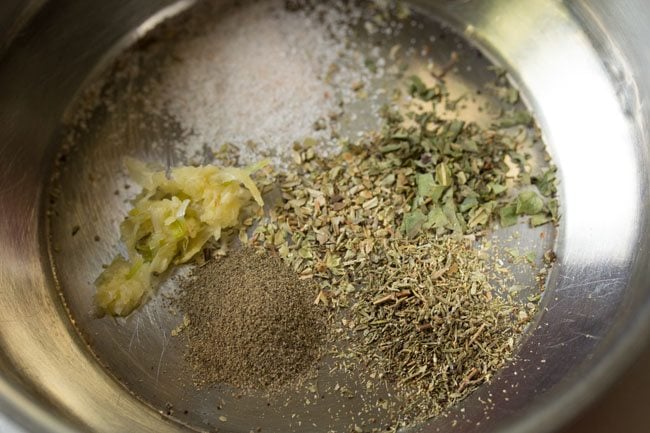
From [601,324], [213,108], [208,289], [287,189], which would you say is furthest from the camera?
[213,108]

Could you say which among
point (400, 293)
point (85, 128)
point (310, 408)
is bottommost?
point (310, 408)

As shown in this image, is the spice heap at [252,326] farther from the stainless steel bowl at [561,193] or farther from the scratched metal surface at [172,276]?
the stainless steel bowl at [561,193]

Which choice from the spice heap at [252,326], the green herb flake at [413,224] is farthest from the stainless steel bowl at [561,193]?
the green herb flake at [413,224]

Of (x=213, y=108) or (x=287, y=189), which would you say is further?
(x=213, y=108)

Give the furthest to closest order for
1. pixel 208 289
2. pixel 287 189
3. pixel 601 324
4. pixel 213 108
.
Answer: pixel 213 108 < pixel 287 189 < pixel 208 289 < pixel 601 324

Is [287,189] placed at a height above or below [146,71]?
below

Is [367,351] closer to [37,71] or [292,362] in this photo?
[292,362]

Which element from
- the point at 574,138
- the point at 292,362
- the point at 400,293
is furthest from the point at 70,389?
the point at 574,138
